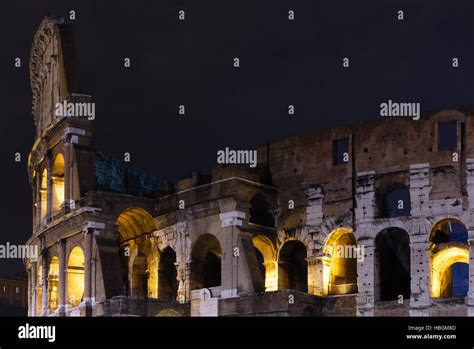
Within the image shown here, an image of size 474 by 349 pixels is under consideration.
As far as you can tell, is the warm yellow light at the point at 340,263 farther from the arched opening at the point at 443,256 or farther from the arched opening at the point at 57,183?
the arched opening at the point at 57,183

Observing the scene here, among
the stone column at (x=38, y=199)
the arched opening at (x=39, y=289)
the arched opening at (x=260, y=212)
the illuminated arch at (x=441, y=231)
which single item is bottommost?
the arched opening at (x=39, y=289)

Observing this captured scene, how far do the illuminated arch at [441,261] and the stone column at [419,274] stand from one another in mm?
467

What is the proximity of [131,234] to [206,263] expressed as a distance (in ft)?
9.52

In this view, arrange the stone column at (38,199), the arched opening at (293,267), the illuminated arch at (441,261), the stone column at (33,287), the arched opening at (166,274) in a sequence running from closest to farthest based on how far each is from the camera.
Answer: the illuminated arch at (441,261) < the arched opening at (293,267) < the arched opening at (166,274) < the stone column at (33,287) < the stone column at (38,199)

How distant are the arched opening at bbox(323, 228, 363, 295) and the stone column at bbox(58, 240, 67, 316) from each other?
8.79m

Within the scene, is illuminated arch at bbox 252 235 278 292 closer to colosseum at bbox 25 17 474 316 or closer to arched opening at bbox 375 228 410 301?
colosseum at bbox 25 17 474 316

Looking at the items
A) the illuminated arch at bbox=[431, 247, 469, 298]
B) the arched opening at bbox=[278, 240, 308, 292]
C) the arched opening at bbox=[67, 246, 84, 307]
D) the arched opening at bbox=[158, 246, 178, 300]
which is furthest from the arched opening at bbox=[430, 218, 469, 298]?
the arched opening at bbox=[67, 246, 84, 307]

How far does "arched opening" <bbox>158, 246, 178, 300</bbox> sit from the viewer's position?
123 ft

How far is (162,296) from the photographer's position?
37438mm

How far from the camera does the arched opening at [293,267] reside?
118 feet

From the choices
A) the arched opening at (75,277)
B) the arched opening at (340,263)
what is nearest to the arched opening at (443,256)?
the arched opening at (340,263)

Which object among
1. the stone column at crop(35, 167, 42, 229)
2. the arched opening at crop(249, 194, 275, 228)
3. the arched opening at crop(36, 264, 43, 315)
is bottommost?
the arched opening at crop(36, 264, 43, 315)
